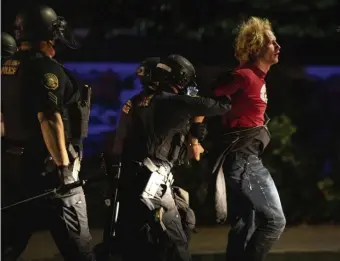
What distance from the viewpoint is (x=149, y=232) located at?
194 inches

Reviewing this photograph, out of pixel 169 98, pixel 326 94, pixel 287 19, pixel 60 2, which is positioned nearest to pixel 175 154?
pixel 169 98

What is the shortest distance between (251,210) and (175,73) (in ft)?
3.56

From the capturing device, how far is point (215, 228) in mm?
7582

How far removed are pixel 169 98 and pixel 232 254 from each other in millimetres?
1227

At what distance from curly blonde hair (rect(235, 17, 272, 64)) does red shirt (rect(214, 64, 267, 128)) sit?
0.49 ft

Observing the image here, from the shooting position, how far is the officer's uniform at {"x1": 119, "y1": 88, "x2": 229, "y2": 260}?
487 centimetres

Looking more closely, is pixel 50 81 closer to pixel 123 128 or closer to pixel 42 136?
pixel 42 136

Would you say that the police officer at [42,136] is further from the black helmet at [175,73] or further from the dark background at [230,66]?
the dark background at [230,66]

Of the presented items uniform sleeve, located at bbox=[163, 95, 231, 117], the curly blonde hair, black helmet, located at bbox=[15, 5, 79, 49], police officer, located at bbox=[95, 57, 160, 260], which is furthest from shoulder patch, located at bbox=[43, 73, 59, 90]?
the curly blonde hair

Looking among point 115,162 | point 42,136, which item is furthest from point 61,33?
point 115,162

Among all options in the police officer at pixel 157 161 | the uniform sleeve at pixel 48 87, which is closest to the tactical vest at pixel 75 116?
the uniform sleeve at pixel 48 87

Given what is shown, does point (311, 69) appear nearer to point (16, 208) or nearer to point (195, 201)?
point (195, 201)

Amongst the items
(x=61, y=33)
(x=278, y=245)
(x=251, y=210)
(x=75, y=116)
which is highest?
(x=61, y=33)

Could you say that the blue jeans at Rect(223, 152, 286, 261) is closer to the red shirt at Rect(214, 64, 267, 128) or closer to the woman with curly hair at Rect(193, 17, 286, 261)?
the woman with curly hair at Rect(193, 17, 286, 261)
